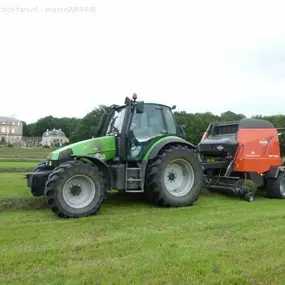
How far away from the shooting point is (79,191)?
24.3 feet

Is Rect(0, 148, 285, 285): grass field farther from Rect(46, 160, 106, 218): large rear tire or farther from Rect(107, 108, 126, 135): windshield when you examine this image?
Rect(107, 108, 126, 135): windshield

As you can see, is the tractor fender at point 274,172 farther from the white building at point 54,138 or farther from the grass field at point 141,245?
the white building at point 54,138

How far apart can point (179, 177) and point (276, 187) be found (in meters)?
3.21

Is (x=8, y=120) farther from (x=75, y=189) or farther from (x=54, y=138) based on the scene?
(x=75, y=189)

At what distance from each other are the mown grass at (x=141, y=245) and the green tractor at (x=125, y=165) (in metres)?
0.38

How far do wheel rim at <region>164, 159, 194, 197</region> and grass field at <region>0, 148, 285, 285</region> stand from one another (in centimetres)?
64

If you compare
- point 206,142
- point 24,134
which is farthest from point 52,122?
point 206,142

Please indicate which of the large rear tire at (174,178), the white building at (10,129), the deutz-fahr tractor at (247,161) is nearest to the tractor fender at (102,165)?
the large rear tire at (174,178)

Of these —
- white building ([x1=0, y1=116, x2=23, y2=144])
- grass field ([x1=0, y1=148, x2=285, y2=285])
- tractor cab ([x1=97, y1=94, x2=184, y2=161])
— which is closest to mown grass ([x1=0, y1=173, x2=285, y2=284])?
grass field ([x1=0, y1=148, x2=285, y2=285])

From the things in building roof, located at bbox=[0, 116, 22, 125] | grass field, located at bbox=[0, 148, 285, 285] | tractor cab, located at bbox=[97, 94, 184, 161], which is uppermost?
building roof, located at bbox=[0, 116, 22, 125]

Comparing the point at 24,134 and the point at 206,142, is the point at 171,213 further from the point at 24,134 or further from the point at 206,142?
the point at 24,134

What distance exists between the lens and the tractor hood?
7828 mm

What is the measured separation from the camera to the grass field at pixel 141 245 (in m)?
4.20

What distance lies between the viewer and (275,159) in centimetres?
1102
